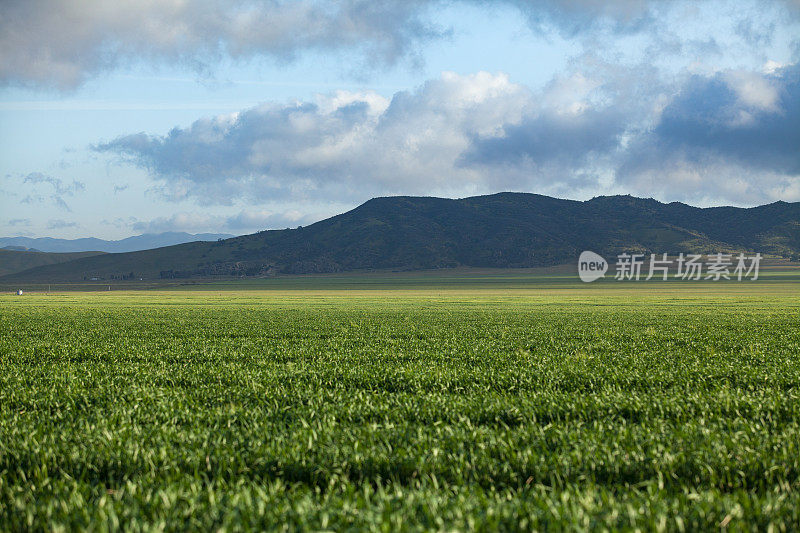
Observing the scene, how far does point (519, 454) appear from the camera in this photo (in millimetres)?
7043

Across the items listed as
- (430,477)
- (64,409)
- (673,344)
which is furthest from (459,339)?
(430,477)

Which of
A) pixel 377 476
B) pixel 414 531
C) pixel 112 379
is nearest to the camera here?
pixel 414 531

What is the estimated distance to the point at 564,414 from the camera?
9906mm

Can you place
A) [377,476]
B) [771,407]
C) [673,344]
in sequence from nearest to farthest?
[377,476] → [771,407] → [673,344]

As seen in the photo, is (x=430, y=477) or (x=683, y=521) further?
(x=430, y=477)

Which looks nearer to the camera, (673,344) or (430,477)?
(430,477)

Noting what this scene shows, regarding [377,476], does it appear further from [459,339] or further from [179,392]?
[459,339]

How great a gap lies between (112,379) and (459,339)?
14.5 metres

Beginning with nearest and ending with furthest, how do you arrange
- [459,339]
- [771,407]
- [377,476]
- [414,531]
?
[414,531] < [377,476] < [771,407] < [459,339]

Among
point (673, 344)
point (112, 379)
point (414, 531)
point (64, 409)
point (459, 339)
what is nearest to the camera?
point (414, 531)

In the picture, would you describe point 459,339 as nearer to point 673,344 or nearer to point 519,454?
point 673,344

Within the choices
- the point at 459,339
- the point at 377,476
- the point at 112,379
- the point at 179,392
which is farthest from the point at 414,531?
the point at 459,339

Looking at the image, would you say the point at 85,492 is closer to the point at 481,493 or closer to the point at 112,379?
the point at 481,493

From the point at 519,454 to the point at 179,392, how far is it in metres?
7.88
